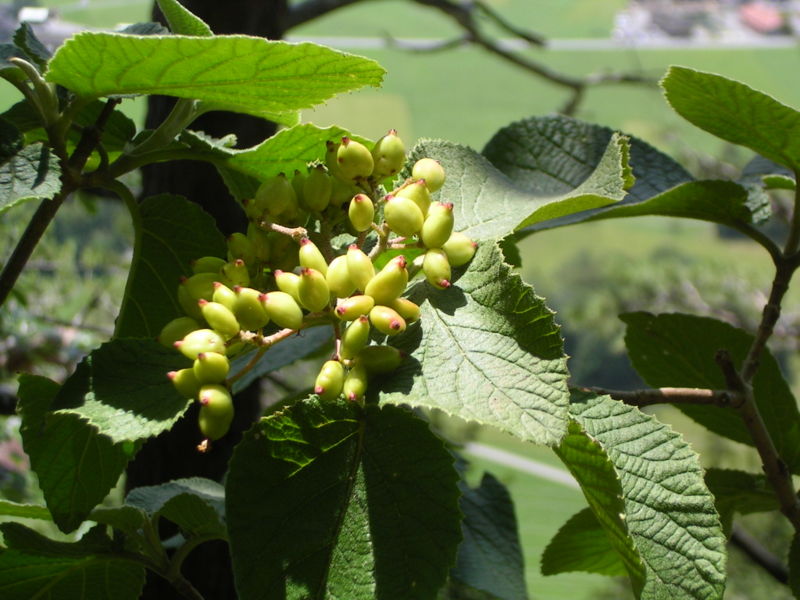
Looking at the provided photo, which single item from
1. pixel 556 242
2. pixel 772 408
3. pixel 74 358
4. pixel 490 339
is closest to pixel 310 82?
pixel 490 339

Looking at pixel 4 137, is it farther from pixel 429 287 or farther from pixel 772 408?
pixel 772 408

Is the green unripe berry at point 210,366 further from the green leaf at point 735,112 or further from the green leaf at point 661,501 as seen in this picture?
the green leaf at point 735,112

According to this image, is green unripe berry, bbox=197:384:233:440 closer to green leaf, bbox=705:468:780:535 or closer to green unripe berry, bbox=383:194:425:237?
green unripe berry, bbox=383:194:425:237

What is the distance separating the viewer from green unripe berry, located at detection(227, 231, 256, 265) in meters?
0.42

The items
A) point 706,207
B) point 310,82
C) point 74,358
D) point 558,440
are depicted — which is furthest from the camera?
point 74,358

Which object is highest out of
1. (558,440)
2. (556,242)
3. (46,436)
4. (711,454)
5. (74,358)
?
(558,440)

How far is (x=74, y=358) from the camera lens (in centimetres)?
186

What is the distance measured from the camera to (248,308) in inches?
15.5

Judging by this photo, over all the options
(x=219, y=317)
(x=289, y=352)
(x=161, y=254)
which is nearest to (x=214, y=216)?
(x=289, y=352)

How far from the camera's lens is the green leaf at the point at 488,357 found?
352mm

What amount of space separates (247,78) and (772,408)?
0.46 metres

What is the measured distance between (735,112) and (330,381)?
0.32m

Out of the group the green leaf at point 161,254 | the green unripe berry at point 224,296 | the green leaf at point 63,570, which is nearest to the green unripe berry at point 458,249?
the green unripe berry at point 224,296

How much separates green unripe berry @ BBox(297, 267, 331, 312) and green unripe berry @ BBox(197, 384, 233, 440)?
55 mm
